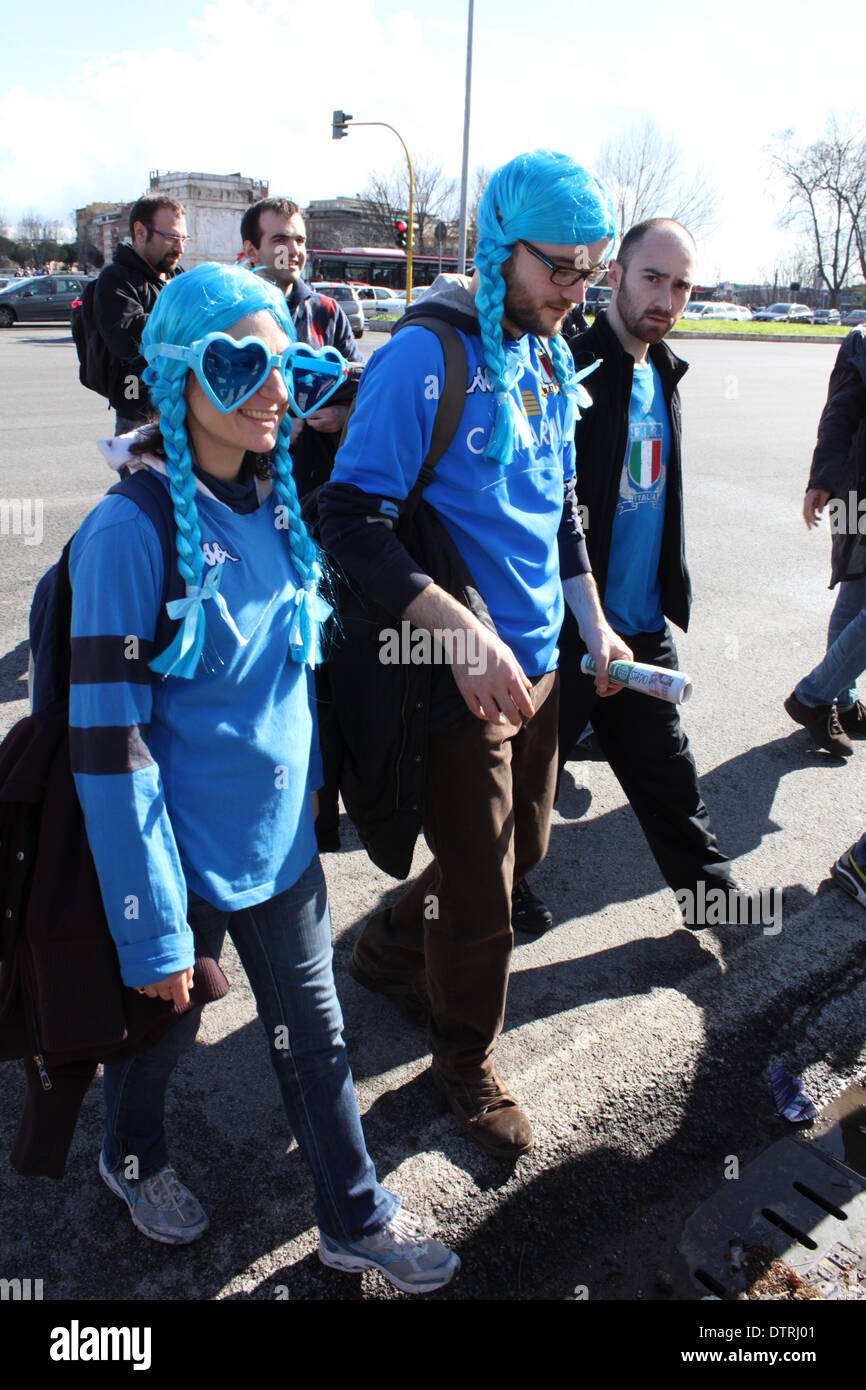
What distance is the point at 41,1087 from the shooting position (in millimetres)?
1825

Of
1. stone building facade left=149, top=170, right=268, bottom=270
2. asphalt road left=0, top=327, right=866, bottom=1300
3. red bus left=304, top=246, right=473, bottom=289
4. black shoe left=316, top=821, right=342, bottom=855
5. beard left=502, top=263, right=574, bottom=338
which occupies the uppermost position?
stone building facade left=149, top=170, right=268, bottom=270

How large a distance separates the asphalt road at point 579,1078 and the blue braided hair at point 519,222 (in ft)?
5.24

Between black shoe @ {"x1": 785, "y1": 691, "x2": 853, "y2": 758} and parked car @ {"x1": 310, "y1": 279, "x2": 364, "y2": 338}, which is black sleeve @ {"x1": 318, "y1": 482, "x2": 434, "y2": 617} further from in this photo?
parked car @ {"x1": 310, "y1": 279, "x2": 364, "y2": 338}

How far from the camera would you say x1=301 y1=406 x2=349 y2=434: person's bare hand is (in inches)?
139

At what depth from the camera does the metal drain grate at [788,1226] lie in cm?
226

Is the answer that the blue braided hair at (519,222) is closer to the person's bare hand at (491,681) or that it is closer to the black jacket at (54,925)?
the person's bare hand at (491,681)

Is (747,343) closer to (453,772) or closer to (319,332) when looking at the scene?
(319,332)

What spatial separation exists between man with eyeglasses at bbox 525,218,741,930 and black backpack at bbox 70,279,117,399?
2.72 metres
